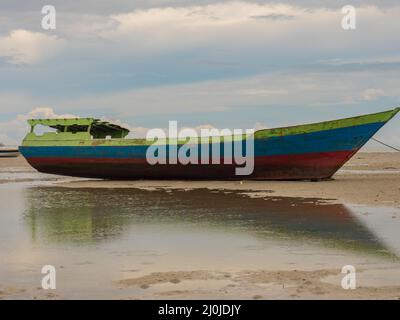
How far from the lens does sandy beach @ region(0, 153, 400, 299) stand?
6.86 metres

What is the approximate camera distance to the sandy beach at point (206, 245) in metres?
6.86

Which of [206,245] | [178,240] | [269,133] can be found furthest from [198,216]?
[269,133]

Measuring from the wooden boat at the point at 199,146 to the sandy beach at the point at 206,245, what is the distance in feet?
15.8

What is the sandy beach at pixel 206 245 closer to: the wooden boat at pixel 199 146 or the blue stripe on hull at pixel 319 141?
the blue stripe on hull at pixel 319 141

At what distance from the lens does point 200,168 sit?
2458cm

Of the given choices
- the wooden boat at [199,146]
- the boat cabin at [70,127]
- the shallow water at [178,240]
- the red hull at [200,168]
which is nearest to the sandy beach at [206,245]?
the shallow water at [178,240]

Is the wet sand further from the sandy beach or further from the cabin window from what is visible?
the cabin window

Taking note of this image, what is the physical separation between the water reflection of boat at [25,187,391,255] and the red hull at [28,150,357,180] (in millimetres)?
5084

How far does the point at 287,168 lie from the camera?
23.4 m

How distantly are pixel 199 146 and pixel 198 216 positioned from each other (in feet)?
35.8

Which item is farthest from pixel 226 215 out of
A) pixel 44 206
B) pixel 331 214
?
pixel 44 206

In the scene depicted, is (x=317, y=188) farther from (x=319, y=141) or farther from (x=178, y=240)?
(x=178, y=240)

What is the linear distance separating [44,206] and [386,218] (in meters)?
8.76

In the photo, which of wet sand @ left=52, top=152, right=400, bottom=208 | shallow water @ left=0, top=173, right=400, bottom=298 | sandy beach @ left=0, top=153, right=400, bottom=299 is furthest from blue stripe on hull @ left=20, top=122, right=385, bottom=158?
shallow water @ left=0, top=173, right=400, bottom=298
